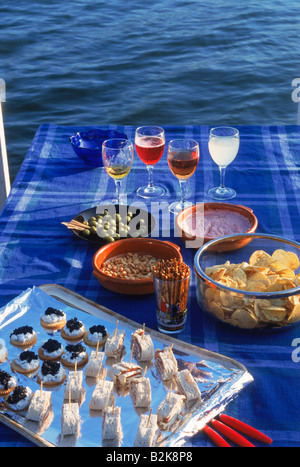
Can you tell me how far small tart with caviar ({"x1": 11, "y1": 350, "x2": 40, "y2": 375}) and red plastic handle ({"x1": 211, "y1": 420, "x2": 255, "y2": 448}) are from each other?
42cm

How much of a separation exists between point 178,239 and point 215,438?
0.80 meters

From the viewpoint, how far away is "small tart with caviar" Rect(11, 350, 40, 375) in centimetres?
139

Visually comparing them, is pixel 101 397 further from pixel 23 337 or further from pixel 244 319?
pixel 244 319

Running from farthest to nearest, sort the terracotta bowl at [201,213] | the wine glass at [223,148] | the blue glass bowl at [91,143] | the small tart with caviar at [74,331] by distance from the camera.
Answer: the blue glass bowl at [91,143] < the wine glass at [223,148] < the terracotta bowl at [201,213] < the small tart with caviar at [74,331]

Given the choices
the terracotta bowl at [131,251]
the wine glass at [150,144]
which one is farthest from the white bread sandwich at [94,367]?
the wine glass at [150,144]

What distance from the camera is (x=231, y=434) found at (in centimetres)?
120

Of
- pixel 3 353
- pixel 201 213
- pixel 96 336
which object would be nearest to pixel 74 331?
pixel 96 336

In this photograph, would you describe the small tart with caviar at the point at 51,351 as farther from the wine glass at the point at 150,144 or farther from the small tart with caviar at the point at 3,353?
the wine glass at the point at 150,144

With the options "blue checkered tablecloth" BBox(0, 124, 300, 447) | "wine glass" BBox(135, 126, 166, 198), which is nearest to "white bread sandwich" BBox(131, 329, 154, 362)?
"blue checkered tablecloth" BBox(0, 124, 300, 447)

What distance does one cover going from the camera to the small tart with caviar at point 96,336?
1469mm

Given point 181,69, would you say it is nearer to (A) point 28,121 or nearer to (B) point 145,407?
(A) point 28,121

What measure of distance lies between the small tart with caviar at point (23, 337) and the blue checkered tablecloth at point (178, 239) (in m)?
0.19

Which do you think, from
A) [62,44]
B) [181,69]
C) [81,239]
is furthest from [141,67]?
[81,239]

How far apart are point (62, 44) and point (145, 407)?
21.2 ft
